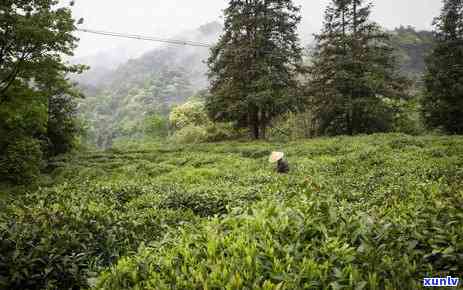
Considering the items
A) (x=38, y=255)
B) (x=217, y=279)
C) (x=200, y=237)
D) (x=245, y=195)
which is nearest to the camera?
(x=217, y=279)

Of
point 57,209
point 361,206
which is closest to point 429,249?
point 361,206

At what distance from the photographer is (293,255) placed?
9.65ft

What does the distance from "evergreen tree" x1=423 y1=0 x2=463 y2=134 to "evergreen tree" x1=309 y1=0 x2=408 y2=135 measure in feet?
9.51

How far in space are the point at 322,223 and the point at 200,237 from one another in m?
1.30

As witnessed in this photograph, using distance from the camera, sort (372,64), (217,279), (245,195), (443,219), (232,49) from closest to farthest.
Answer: (217,279) → (443,219) → (245,195) → (232,49) → (372,64)

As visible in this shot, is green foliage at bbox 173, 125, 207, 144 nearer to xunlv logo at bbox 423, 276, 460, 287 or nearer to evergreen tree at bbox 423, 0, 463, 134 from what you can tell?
evergreen tree at bbox 423, 0, 463, 134

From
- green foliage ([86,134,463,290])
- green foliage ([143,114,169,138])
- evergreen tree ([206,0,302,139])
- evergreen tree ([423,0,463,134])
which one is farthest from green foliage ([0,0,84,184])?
green foliage ([143,114,169,138])

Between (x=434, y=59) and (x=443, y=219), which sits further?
(x=434, y=59)

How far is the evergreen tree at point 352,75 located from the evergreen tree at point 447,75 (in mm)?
2900

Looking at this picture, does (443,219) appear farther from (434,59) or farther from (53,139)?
(434,59)

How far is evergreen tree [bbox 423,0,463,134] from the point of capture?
27.7 metres

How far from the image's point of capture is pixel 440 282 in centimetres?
259

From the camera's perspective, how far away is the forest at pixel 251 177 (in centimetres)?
295

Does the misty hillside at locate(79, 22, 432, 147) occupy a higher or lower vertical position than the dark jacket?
higher
